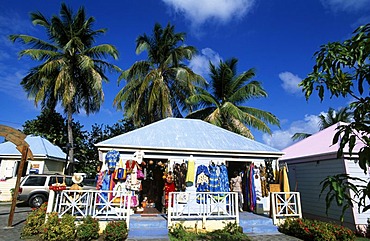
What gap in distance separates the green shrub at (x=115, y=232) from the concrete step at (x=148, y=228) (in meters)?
0.43

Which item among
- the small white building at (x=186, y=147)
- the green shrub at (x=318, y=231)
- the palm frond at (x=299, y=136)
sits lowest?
the green shrub at (x=318, y=231)

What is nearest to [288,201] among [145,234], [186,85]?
[145,234]

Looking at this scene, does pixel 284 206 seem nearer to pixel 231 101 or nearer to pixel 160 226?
pixel 160 226

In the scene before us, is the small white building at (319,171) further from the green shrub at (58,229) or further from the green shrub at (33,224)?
the green shrub at (33,224)

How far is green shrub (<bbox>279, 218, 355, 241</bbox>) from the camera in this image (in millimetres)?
7072

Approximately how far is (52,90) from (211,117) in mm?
13414

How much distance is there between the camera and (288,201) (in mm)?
8977

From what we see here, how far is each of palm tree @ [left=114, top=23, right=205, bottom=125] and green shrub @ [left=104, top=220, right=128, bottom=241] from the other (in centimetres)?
1109

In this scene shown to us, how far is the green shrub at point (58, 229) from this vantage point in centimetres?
670

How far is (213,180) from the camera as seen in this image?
32.4 feet

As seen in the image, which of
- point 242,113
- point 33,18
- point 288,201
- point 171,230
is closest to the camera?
point 171,230

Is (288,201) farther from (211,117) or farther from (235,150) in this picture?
(211,117)

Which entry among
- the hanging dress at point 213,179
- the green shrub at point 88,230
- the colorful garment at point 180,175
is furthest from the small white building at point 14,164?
the hanging dress at point 213,179

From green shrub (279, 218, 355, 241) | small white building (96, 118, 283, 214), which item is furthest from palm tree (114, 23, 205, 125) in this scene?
green shrub (279, 218, 355, 241)
